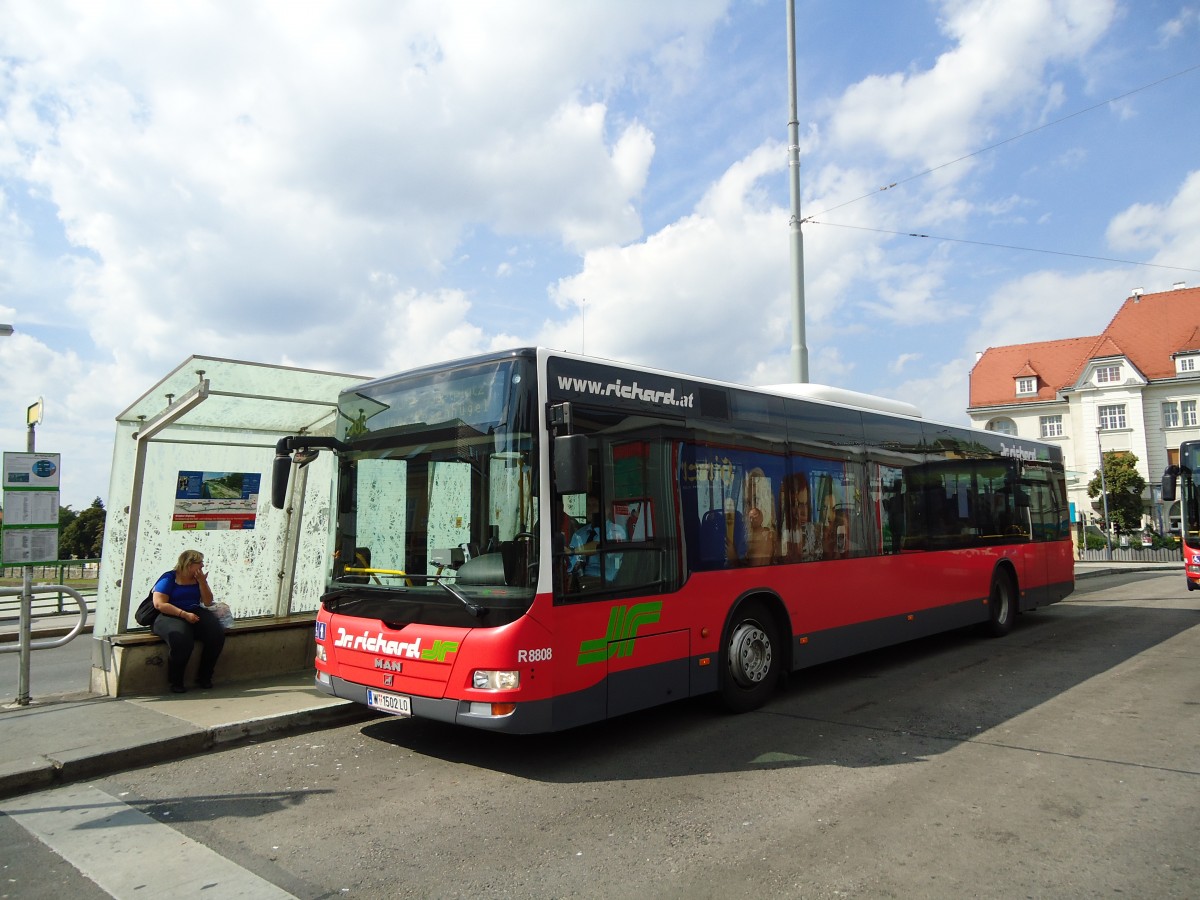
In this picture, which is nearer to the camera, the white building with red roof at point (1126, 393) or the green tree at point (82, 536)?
the white building with red roof at point (1126, 393)

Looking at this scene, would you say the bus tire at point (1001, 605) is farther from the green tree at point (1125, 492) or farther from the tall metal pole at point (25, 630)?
the green tree at point (1125, 492)

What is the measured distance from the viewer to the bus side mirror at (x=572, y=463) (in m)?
5.51

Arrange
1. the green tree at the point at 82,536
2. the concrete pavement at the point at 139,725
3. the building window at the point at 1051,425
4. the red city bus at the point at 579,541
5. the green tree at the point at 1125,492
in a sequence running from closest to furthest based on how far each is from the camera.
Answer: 1. the red city bus at the point at 579,541
2. the concrete pavement at the point at 139,725
3. the green tree at the point at 1125,492
4. the building window at the point at 1051,425
5. the green tree at the point at 82,536

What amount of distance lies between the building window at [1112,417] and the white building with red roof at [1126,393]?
6 centimetres

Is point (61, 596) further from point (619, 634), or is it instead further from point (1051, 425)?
point (1051, 425)

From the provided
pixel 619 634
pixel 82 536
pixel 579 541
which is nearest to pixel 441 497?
pixel 579 541

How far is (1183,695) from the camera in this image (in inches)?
312

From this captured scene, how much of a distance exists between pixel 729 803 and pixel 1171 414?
212 ft

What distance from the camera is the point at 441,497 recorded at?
611 cm

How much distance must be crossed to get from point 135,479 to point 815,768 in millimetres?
7071

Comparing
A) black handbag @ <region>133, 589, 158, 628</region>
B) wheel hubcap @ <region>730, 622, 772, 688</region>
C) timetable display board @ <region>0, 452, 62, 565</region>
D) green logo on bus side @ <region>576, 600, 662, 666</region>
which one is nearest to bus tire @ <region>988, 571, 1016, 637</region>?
wheel hubcap @ <region>730, 622, 772, 688</region>

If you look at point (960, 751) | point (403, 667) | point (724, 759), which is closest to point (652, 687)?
point (724, 759)

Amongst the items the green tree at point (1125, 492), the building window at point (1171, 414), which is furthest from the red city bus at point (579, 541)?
the building window at point (1171, 414)

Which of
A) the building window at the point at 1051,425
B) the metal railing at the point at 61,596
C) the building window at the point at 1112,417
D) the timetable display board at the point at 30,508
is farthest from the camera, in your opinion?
the building window at the point at 1051,425
